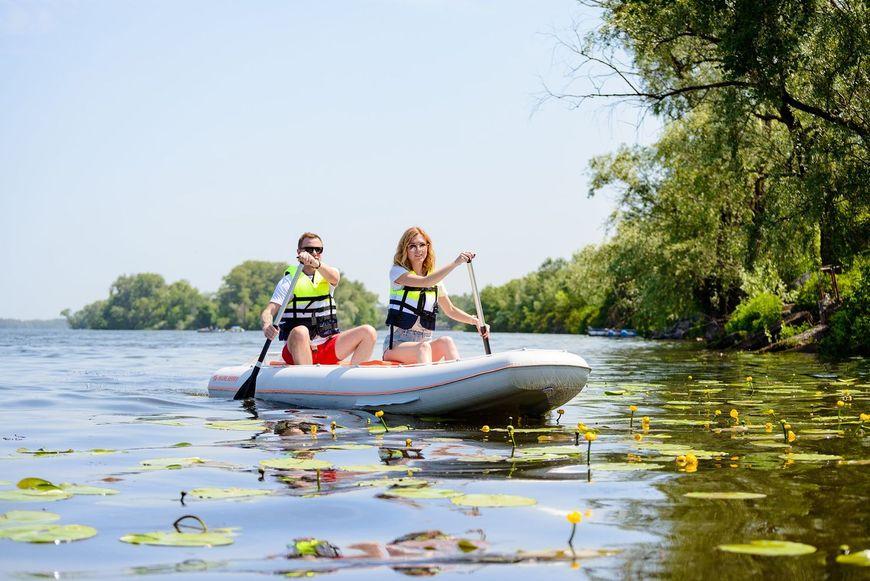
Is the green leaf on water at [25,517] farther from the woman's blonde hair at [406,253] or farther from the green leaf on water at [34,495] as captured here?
the woman's blonde hair at [406,253]

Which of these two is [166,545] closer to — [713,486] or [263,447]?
[713,486]

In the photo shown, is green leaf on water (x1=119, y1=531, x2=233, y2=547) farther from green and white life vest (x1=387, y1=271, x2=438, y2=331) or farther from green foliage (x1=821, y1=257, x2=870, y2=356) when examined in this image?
green foliage (x1=821, y1=257, x2=870, y2=356)

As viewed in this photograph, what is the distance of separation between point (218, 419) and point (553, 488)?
435 centimetres

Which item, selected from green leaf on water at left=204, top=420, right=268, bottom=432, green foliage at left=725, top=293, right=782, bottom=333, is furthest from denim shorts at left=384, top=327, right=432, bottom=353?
green foliage at left=725, top=293, right=782, bottom=333

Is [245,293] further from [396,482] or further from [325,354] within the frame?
[396,482]

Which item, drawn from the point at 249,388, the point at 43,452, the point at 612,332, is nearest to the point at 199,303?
the point at 612,332

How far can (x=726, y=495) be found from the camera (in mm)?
3836

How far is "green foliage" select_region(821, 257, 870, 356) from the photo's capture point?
17188 mm

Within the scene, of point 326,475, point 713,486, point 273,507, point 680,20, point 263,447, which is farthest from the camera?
point 680,20

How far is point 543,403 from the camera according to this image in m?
7.48

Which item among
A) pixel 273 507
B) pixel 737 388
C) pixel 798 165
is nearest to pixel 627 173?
pixel 798 165

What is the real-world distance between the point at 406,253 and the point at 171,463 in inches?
141

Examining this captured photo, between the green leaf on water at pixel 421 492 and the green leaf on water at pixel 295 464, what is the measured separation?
0.77 m

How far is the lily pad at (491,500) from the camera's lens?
3.63 m
